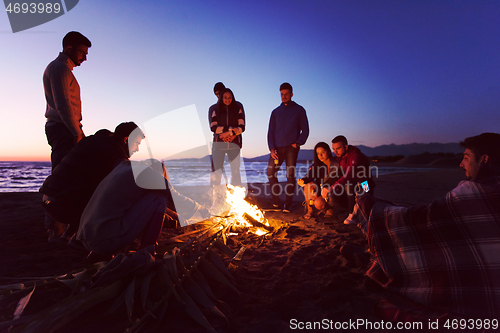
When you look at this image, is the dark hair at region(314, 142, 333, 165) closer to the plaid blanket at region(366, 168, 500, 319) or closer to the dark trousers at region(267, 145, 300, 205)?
the dark trousers at region(267, 145, 300, 205)

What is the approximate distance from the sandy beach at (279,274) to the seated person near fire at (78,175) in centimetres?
53

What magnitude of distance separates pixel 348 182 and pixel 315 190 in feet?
2.41

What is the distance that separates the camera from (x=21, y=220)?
12.2ft

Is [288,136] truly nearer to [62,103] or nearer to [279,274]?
[279,274]

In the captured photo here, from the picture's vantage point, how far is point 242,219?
383 centimetres

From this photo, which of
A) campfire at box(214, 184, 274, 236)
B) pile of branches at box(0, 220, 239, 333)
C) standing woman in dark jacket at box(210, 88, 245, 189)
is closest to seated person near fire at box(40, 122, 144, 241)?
pile of branches at box(0, 220, 239, 333)

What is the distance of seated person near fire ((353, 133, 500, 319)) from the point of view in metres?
1.33

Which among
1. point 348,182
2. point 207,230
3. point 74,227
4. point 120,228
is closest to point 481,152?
point 348,182

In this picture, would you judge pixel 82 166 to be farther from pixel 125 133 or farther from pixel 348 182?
pixel 348 182

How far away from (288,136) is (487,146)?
3.66 metres

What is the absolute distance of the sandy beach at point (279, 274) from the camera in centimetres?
152

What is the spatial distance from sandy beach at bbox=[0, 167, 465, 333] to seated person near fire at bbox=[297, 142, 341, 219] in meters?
0.94

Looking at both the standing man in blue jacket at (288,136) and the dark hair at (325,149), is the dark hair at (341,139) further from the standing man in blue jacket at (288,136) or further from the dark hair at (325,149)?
the standing man in blue jacket at (288,136)

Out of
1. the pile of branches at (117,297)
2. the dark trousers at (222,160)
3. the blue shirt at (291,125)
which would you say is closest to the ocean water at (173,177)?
the dark trousers at (222,160)
